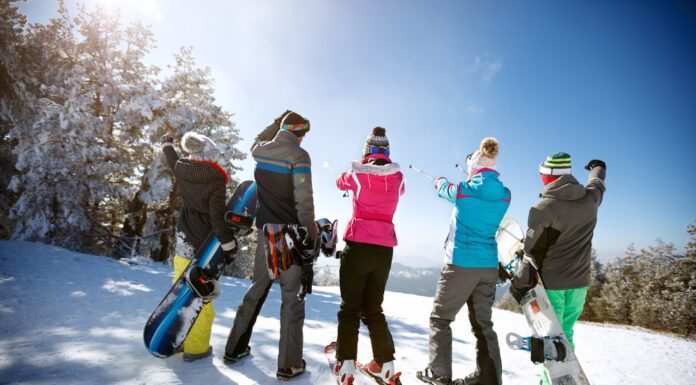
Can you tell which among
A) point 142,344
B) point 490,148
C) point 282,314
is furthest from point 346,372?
point 490,148

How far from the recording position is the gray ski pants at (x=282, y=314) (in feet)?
8.42

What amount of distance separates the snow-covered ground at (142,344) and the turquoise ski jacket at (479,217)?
153 centimetres

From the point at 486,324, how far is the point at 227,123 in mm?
15248

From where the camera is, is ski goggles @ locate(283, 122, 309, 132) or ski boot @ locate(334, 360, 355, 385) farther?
ski goggles @ locate(283, 122, 309, 132)

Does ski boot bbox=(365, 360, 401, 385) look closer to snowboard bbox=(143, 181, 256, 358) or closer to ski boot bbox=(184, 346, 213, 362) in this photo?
ski boot bbox=(184, 346, 213, 362)

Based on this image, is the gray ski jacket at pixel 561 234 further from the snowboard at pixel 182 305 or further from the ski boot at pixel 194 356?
the ski boot at pixel 194 356

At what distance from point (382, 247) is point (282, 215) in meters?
1.13

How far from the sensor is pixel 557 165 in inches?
115

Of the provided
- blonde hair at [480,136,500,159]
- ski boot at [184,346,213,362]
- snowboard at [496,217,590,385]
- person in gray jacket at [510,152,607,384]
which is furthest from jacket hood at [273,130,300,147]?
snowboard at [496,217,590,385]

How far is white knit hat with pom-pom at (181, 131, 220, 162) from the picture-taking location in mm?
2904

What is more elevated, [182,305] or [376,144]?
[376,144]

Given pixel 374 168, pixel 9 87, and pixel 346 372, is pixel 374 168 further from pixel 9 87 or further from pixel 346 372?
pixel 9 87

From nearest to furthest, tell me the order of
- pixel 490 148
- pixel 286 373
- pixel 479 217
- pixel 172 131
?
pixel 286 373, pixel 479 217, pixel 490 148, pixel 172 131

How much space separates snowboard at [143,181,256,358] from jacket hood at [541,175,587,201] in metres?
3.30
